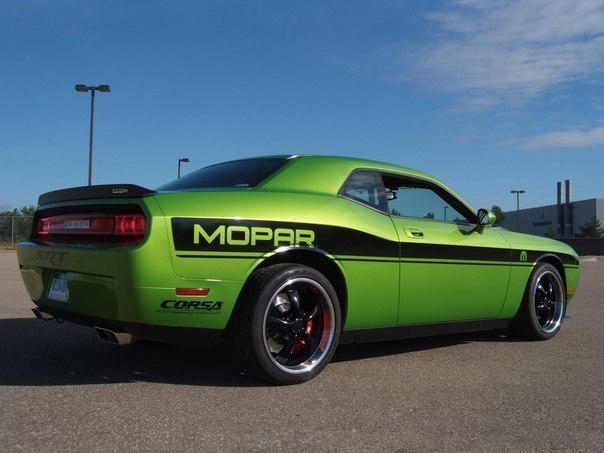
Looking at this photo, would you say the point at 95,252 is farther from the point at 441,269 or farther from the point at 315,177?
the point at 441,269

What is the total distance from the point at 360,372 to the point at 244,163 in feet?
5.74

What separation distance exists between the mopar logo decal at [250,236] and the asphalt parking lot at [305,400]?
875mm

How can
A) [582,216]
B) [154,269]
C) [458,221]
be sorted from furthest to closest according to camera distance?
[582,216] → [458,221] → [154,269]

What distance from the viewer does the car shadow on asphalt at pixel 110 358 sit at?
374cm

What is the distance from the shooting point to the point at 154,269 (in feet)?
10.7

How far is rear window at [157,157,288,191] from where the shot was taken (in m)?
4.10

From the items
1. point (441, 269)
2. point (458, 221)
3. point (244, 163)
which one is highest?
point (244, 163)

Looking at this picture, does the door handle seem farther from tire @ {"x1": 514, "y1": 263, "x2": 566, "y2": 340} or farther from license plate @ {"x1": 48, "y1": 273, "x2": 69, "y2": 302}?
license plate @ {"x1": 48, "y1": 273, "x2": 69, "y2": 302}

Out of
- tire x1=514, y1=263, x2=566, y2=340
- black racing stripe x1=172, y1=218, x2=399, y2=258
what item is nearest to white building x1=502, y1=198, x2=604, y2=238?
tire x1=514, y1=263, x2=566, y2=340

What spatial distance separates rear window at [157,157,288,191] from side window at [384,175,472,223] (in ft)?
2.98

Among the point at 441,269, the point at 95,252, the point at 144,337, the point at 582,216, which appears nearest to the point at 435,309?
the point at 441,269

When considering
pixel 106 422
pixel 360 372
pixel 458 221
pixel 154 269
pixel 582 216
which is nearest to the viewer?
pixel 106 422

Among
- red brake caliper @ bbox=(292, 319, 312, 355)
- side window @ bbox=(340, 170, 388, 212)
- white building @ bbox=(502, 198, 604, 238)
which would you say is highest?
→ white building @ bbox=(502, 198, 604, 238)

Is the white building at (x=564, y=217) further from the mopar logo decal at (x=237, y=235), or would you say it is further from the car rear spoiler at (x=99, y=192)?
the car rear spoiler at (x=99, y=192)
